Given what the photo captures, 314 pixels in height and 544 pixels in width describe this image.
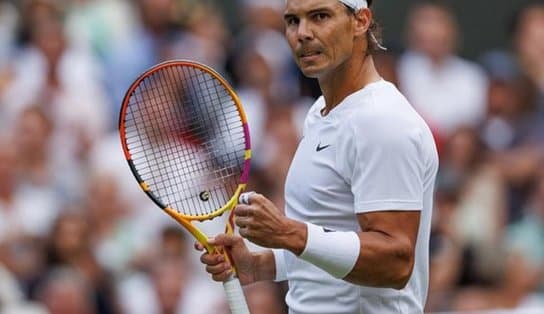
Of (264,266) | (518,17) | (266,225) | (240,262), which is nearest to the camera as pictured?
(266,225)

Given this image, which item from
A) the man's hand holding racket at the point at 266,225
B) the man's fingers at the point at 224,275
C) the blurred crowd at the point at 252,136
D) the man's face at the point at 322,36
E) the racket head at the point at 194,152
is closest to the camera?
the man's hand holding racket at the point at 266,225

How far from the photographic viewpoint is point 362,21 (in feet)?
13.0

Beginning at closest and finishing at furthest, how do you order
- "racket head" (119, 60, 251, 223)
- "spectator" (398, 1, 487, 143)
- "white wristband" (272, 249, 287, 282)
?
"racket head" (119, 60, 251, 223)
"white wristband" (272, 249, 287, 282)
"spectator" (398, 1, 487, 143)

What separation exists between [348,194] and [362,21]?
1.72 ft

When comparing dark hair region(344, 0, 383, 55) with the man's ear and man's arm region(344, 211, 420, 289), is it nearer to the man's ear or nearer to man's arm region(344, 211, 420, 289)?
the man's ear

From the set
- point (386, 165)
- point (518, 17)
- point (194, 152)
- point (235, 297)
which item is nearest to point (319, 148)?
point (386, 165)

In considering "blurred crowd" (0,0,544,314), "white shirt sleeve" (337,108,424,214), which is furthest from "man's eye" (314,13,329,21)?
"blurred crowd" (0,0,544,314)

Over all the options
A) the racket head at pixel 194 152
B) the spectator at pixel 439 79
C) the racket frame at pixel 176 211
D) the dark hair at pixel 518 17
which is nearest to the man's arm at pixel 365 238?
the racket frame at pixel 176 211

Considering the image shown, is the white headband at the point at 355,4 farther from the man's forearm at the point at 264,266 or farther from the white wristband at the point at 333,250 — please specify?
the man's forearm at the point at 264,266

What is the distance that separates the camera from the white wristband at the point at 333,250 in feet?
12.0

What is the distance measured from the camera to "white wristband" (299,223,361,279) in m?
3.64

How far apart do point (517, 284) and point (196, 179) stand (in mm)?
3662

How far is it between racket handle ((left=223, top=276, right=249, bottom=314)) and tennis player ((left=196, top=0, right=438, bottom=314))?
0.04m

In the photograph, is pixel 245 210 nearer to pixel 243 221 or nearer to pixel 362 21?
pixel 243 221
